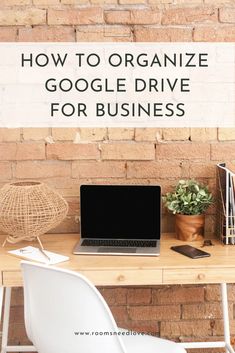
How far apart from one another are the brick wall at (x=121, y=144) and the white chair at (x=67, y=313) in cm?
79

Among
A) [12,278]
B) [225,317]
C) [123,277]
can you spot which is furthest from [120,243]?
[225,317]

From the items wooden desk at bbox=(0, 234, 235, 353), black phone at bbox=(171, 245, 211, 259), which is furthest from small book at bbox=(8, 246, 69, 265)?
black phone at bbox=(171, 245, 211, 259)

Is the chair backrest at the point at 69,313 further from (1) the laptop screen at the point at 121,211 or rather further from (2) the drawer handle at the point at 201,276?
(1) the laptop screen at the point at 121,211

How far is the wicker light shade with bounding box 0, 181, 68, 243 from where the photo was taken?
2.07m

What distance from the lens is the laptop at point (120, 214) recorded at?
2.20 metres

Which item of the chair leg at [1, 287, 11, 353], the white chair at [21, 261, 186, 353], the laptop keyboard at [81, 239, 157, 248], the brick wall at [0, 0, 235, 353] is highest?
the brick wall at [0, 0, 235, 353]

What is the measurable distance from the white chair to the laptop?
0.58 metres

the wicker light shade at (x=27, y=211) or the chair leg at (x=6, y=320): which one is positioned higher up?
the wicker light shade at (x=27, y=211)

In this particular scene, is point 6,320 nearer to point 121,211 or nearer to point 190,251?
point 121,211

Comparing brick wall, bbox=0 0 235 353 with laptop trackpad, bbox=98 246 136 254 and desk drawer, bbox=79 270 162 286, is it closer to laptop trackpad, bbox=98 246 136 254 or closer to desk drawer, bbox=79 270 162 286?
laptop trackpad, bbox=98 246 136 254

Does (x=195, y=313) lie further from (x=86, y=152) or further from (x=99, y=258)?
(x=86, y=152)

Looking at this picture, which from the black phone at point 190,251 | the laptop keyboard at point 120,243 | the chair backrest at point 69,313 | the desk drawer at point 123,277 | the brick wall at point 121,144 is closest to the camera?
the chair backrest at point 69,313

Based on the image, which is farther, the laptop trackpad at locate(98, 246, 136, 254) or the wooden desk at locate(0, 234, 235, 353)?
the laptop trackpad at locate(98, 246, 136, 254)

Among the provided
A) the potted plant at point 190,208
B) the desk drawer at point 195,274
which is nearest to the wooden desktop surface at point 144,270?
the desk drawer at point 195,274
